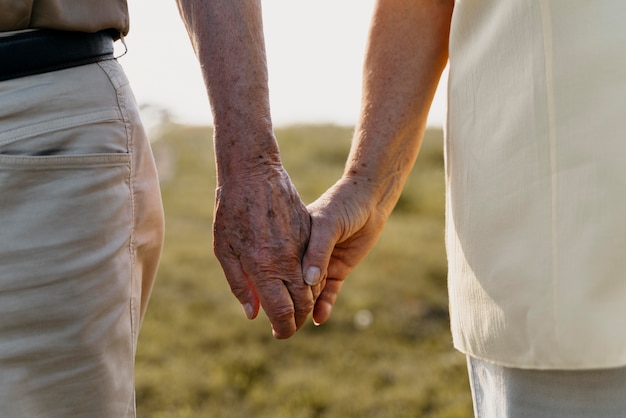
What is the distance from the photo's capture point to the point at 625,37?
1.37 m

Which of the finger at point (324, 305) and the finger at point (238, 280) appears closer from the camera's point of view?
the finger at point (238, 280)

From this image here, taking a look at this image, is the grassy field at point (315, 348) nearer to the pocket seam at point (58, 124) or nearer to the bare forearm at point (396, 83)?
the bare forearm at point (396, 83)

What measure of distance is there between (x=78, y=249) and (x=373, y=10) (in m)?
0.95

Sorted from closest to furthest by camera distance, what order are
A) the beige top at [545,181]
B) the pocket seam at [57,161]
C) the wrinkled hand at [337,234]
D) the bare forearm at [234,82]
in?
the beige top at [545,181] → the pocket seam at [57,161] → the bare forearm at [234,82] → the wrinkled hand at [337,234]

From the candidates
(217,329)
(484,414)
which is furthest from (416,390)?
(484,414)

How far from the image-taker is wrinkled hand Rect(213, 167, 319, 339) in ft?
5.70

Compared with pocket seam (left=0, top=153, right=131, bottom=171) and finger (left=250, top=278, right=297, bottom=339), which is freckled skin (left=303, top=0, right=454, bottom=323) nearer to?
finger (left=250, top=278, right=297, bottom=339)

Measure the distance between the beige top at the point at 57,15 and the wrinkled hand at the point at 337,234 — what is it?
24.8 inches

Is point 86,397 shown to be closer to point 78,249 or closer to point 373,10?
point 78,249

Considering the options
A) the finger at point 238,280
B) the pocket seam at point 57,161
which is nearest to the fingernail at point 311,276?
the finger at point 238,280

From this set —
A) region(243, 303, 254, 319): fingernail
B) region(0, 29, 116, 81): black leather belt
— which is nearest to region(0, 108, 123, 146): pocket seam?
region(0, 29, 116, 81): black leather belt

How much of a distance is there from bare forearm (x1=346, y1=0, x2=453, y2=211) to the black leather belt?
0.69 m

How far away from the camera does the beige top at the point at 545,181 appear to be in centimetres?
137

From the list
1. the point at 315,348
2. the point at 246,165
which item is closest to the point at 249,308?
the point at 246,165
